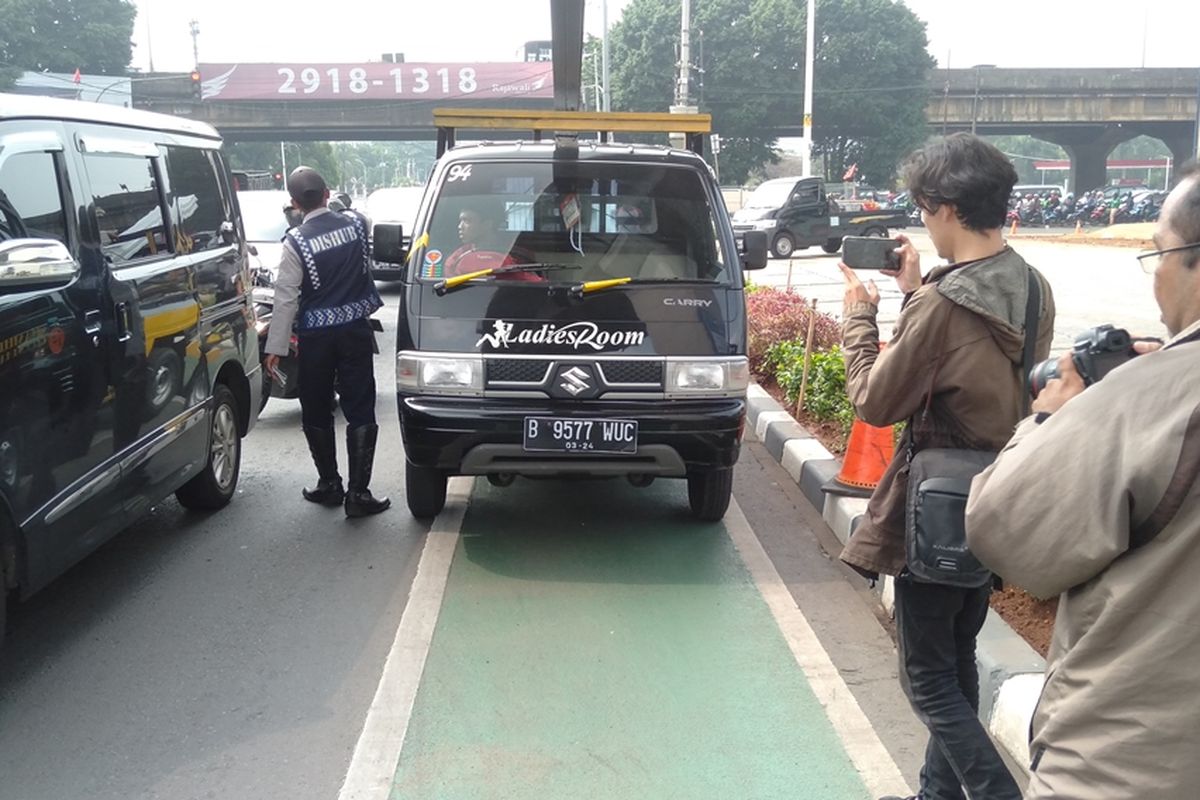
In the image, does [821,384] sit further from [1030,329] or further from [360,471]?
[1030,329]

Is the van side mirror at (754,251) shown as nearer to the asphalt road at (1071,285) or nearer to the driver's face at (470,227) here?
the driver's face at (470,227)

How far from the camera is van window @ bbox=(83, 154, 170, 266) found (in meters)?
4.43

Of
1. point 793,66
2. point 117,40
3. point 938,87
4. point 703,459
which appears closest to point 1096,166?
point 938,87

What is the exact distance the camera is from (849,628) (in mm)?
4395

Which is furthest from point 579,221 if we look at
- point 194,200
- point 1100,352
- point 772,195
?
point 772,195

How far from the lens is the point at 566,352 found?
16.3 ft

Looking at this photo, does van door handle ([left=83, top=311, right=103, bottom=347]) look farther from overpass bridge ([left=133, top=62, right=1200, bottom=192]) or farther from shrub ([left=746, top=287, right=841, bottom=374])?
overpass bridge ([left=133, top=62, right=1200, bottom=192])

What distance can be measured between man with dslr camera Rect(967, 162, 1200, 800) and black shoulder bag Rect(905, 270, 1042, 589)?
82 cm

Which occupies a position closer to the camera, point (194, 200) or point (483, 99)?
point (194, 200)

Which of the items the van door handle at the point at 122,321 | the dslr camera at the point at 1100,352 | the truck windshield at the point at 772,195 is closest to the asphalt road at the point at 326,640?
the van door handle at the point at 122,321

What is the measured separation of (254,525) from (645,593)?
2.30 metres

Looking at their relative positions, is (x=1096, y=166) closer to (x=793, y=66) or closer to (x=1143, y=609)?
(x=793, y=66)

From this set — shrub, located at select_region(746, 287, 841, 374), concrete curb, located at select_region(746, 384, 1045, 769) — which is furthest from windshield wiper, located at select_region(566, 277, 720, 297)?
shrub, located at select_region(746, 287, 841, 374)

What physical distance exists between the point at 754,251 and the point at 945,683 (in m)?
3.65
